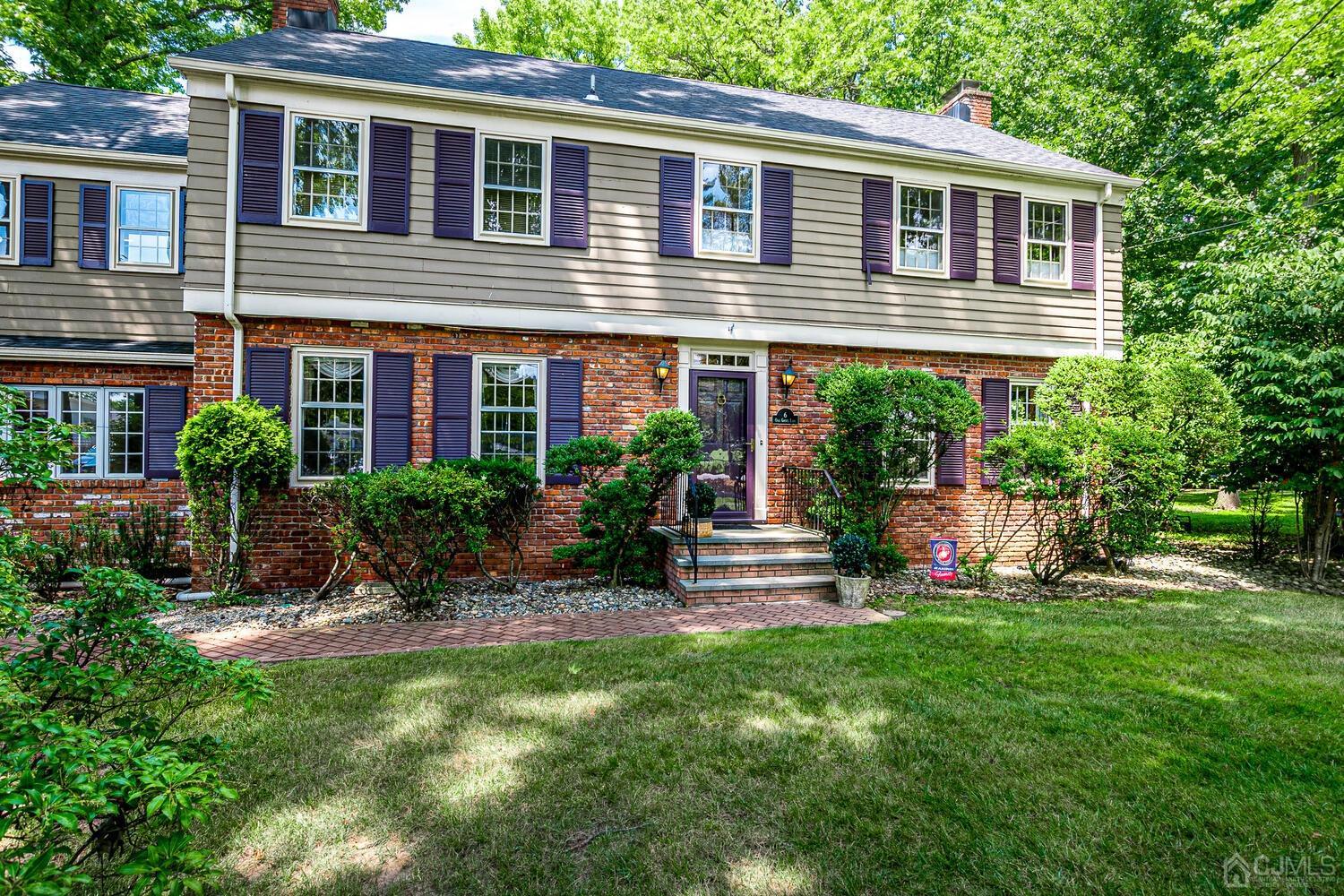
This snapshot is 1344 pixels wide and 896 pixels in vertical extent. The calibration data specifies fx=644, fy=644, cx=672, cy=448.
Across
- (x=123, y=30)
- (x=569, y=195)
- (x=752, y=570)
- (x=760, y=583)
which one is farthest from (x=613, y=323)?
(x=123, y=30)

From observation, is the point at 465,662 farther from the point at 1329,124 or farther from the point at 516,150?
the point at 1329,124

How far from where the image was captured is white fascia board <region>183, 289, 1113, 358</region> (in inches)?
290

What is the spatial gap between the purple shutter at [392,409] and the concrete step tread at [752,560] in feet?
11.7

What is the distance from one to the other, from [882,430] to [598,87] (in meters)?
6.52

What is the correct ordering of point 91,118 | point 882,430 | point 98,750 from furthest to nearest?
point 91,118 < point 882,430 < point 98,750

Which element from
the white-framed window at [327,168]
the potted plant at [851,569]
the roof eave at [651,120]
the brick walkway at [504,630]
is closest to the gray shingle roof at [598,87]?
the roof eave at [651,120]

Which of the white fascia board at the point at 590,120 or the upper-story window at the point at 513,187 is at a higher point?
the white fascia board at the point at 590,120

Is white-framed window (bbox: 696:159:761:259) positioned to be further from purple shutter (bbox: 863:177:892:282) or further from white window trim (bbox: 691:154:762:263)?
purple shutter (bbox: 863:177:892:282)

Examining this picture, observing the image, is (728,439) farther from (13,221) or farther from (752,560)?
(13,221)

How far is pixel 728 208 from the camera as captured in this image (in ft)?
28.8

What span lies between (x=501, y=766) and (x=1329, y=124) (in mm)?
17645

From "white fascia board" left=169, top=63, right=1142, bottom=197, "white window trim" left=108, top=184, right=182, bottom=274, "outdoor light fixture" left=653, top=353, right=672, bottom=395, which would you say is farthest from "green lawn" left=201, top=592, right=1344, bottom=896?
"white window trim" left=108, top=184, right=182, bottom=274

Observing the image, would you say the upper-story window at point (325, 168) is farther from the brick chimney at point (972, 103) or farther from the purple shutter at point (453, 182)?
the brick chimney at point (972, 103)

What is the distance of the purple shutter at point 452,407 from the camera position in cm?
785
